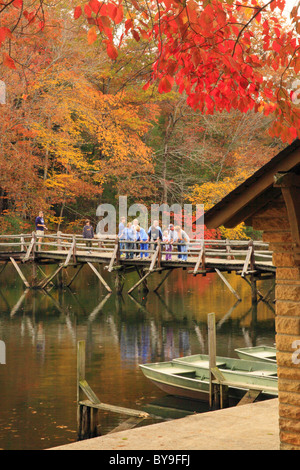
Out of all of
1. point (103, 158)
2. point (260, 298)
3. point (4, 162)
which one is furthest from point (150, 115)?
point (260, 298)

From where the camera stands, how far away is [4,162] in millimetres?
36125

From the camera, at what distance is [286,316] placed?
7.11 metres

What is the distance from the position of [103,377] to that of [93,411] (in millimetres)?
4927

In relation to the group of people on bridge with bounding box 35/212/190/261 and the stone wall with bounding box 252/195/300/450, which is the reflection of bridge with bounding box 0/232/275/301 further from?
the stone wall with bounding box 252/195/300/450

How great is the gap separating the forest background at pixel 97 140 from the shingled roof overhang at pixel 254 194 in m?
27.3

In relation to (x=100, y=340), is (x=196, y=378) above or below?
below

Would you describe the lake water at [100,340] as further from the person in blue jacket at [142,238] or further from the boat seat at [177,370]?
the person in blue jacket at [142,238]

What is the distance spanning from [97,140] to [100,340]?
77.3 feet

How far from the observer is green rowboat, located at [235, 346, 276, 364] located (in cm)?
1481
